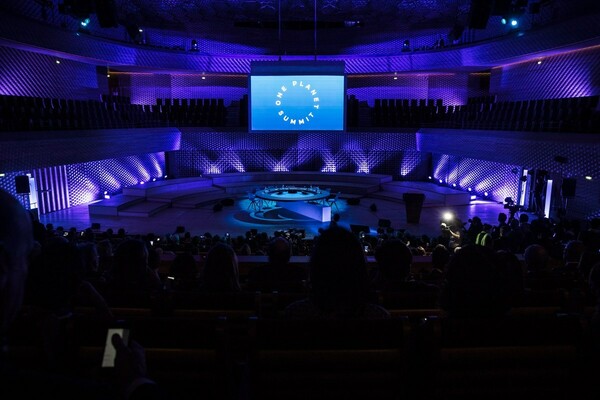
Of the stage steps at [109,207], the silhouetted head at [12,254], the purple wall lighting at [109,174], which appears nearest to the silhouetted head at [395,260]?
the silhouetted head at [12,254]

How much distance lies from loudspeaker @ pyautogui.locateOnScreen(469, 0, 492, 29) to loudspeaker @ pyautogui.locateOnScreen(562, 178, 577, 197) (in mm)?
4440

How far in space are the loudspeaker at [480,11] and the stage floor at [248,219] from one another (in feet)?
17.5

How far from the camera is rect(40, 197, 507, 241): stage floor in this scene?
12195 mm

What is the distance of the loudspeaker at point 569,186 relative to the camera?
36.7 ft

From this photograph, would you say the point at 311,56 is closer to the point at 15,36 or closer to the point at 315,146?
the point at 315,146

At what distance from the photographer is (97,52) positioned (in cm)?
1647

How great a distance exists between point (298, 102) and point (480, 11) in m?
7.94

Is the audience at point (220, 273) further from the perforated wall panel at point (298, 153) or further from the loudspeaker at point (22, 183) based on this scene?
the perforated wall panel at point (298, 153)

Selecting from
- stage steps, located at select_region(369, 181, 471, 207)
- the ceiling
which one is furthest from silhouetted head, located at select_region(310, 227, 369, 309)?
the ceiling

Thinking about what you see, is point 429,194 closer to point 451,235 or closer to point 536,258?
point 451,235

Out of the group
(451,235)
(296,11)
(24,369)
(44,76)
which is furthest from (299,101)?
(24,369)

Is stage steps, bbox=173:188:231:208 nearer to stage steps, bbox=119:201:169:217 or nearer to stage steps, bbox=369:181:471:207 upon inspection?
stage steps, bbox=119:201:169:217

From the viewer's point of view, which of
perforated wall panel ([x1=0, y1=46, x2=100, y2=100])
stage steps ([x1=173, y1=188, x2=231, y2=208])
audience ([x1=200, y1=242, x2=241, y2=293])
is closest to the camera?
audience ([x1=200, y1=242, x2=241, y2=293])

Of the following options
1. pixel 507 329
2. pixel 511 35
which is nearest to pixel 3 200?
pixel 507 329
